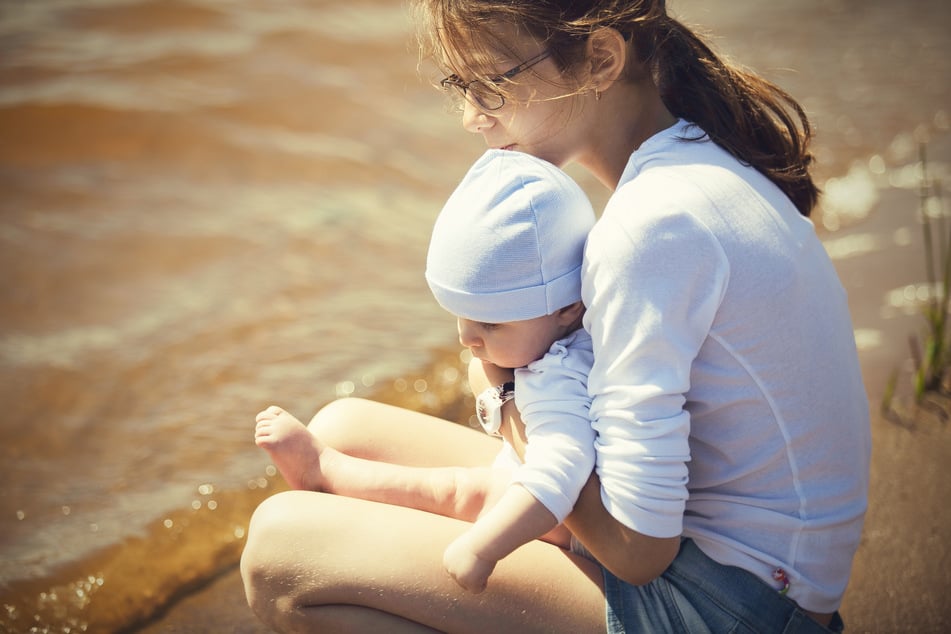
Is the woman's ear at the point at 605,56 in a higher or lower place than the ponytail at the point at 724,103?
higher

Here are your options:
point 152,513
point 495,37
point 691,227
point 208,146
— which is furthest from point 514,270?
point 208,146

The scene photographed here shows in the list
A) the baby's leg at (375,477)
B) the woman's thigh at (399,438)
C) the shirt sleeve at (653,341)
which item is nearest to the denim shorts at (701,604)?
the shirt sleeve at (653,341)

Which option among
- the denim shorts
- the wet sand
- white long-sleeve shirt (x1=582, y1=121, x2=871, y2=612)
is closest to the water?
the wet sand

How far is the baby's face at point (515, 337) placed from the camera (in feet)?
5.04

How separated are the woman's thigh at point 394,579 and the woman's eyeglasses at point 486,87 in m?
0.77

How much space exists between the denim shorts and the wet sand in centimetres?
61

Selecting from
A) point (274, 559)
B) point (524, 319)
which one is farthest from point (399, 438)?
point (524, 319)

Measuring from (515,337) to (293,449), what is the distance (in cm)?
55

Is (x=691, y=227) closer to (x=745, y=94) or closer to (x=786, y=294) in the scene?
(x=786, y=294)

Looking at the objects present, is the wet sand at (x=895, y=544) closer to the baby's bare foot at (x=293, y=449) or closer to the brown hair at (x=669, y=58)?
the baby's bare foot at (x=293, y=449)

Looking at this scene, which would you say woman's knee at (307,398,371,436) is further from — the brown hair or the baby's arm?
the brown hair

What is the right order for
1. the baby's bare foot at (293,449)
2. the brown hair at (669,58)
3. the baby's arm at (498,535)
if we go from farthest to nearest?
the baby's bare foot at (293,449)
the brown hair at (669,58)
the baby's arm at (498,535)

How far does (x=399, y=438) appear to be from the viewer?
194 centimetres

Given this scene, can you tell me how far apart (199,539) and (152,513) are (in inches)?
8.8
